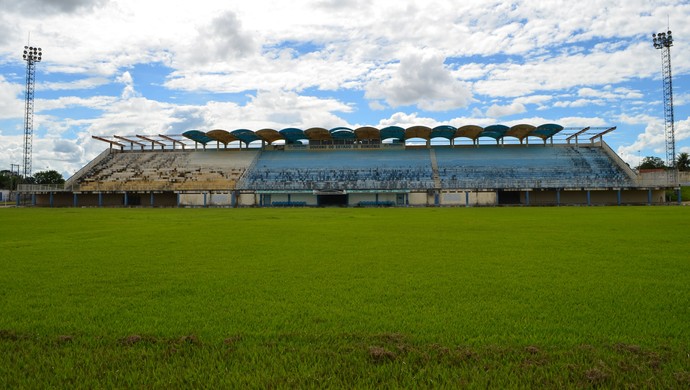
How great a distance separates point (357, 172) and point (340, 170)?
7.73 feet

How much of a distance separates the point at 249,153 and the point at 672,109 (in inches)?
2254

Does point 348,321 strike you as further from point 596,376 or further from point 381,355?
point 596,376

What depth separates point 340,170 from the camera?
6112 centimetres

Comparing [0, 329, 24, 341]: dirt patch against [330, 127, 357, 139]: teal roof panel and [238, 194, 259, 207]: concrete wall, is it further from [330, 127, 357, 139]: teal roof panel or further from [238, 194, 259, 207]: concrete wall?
[330, 127, 357, 139]: teal roof panel

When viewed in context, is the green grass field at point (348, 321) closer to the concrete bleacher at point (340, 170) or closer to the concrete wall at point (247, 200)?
the concrete wall at point (247, 200)

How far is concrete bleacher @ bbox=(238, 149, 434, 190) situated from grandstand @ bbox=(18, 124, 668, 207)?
5.3 inches

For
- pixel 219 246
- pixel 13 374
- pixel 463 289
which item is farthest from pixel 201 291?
pixel 219 246

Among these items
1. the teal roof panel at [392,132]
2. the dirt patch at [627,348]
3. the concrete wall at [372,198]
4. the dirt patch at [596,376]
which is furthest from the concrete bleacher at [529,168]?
the dirt patch at [596,376]

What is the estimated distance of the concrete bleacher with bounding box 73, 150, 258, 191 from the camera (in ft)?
193

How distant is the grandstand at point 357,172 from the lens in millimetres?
54656

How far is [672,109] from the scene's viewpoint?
59.8m

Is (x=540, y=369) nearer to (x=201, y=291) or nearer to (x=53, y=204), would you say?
(x=201, y=291)

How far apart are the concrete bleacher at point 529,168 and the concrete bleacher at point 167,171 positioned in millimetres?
28098

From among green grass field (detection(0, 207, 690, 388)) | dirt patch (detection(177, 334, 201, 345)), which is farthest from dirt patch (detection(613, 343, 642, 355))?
dirt patch (detection(177, 334, 201, 345))
